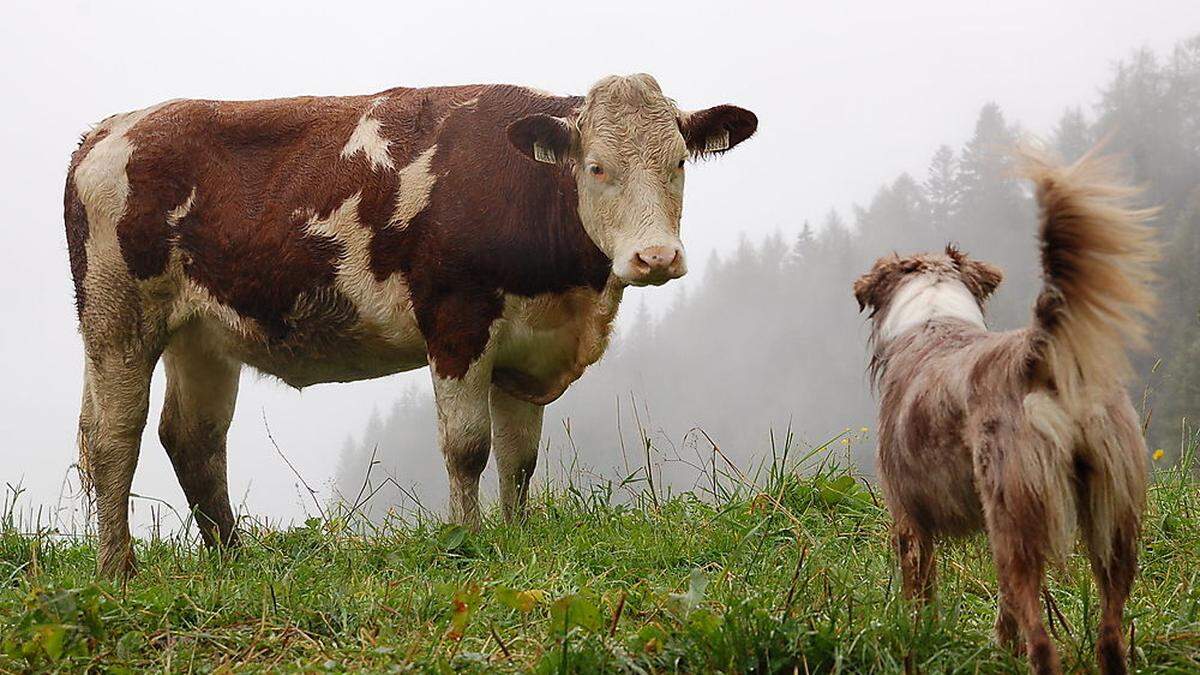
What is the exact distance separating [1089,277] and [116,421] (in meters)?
5.85

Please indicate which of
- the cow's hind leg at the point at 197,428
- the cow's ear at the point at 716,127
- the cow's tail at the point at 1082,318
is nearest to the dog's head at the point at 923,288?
the cow's tail at the point at 1082,318

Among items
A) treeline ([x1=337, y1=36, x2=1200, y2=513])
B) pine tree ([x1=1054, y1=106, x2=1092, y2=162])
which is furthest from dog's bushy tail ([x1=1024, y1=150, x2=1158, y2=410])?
pine tree ([x1=1054, y1=106, x2=1092, y2=162])

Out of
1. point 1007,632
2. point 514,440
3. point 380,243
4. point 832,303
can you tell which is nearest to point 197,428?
point 380,243

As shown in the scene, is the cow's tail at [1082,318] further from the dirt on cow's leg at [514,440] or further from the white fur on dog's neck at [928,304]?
the dirt on cow's leg at [514,440]

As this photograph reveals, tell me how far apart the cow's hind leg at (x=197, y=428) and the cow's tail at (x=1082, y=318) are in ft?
18.5

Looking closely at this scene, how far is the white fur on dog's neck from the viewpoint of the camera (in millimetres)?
4219

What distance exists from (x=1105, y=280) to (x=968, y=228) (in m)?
74.5

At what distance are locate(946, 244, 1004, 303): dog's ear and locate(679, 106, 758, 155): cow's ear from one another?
2250mm

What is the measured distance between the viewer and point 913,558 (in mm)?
4023

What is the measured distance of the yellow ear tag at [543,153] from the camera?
6.33m

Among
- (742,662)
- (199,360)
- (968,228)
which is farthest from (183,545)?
(968,228)

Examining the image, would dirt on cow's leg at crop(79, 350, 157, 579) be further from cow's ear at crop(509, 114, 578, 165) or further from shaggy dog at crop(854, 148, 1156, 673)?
shaggy dog at crop(854, 148, 1156, 673)

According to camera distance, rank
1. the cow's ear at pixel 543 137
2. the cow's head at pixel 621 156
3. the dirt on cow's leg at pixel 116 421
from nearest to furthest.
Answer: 1. the cow's head at pixel 621 156
2. the cow's ear at pixel 543 137
3. the dirt on cow's leg at pixel 116 421

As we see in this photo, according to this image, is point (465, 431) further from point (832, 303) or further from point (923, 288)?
point (832, 303)
